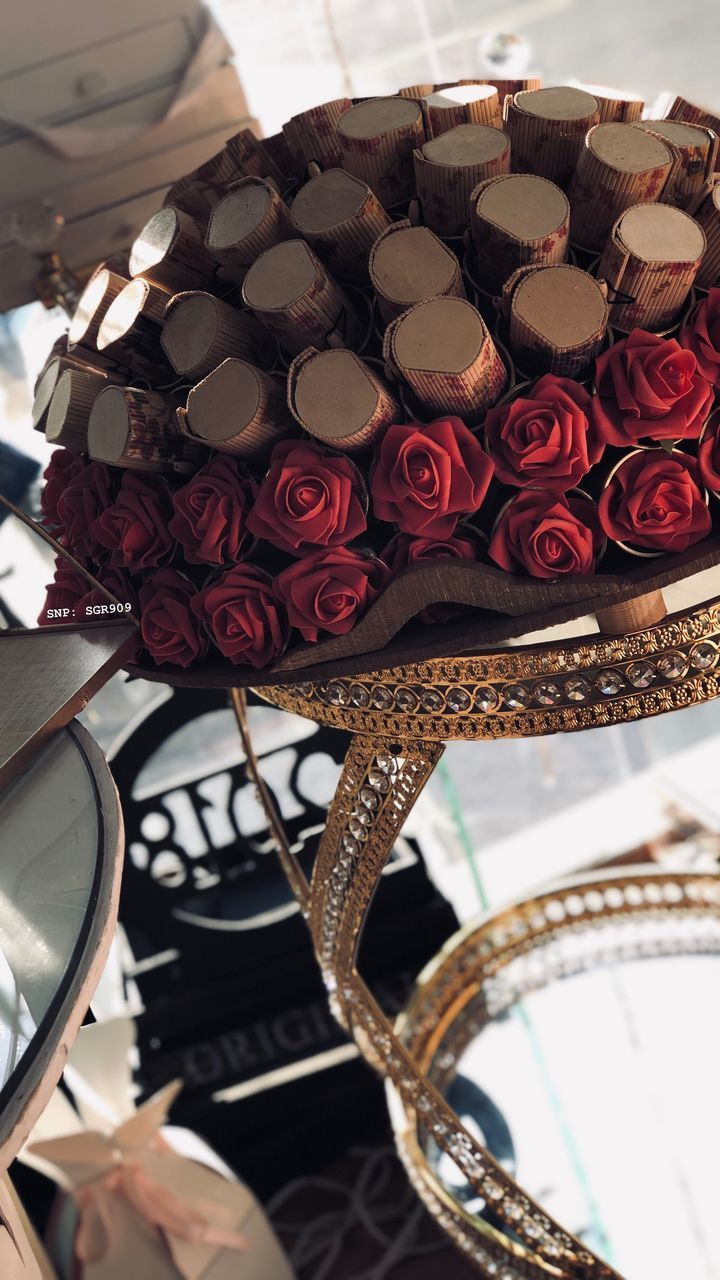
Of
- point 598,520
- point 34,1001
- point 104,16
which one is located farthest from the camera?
point 104,16

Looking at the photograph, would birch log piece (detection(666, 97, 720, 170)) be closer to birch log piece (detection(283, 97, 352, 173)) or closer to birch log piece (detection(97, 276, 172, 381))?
birch log piece (detection(283, 97, 352, 173))

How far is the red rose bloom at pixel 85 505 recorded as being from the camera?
546 mm

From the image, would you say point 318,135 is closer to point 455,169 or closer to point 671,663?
point 455,169

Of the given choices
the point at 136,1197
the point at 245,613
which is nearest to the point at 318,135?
the point at 245,613

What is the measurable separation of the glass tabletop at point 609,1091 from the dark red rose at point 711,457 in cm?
57

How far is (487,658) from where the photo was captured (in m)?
0.50

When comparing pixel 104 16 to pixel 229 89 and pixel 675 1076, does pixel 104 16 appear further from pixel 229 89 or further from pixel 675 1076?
pixel 675 1076

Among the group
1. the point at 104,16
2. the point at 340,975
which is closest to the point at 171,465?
the point at 340,975

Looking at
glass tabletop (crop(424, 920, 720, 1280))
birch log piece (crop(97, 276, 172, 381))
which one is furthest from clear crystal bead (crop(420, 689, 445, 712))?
glass tabletop (crop(424, 920, 720, 1280))

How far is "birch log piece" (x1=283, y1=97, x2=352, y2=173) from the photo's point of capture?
56cm

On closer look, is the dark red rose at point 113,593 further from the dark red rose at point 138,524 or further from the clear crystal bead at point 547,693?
the clear crystal bead at point 547,693

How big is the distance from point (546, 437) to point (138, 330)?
0.73 feet

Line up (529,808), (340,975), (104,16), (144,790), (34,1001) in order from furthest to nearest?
1. (529,808)
2. (144,790)
3. (104,16)
4. (340,975)
5. (34,1001)

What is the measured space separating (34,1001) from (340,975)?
0.35 meters
